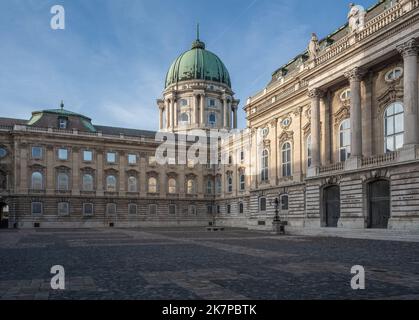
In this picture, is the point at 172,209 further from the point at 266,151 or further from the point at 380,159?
the point at 380,159

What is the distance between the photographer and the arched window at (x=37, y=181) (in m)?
60.8

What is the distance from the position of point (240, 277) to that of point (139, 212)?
57.3 meters

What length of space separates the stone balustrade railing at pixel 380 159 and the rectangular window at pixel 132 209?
4196 centimetres

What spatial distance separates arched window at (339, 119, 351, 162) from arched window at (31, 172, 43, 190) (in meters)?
42.2

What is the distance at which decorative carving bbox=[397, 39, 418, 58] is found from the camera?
2866 cm

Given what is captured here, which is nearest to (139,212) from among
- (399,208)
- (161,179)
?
(161,179)

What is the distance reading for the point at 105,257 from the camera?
16.6 metres

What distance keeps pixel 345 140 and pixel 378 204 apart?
716 cm

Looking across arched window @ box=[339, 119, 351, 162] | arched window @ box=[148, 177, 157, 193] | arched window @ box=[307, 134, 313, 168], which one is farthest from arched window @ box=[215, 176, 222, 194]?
arched window @ box=[339, 119, 351, 162]

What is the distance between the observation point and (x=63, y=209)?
61.8m

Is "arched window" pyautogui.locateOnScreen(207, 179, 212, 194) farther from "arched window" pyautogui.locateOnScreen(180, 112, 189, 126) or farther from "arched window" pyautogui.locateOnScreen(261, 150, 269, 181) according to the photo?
"arched window" pyautogui.locateOnScreen(261, 150, 269, 181)

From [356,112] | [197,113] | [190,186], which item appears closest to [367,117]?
[356,112]

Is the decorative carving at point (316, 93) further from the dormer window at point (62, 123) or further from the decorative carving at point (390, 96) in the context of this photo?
the dormer window at point (62, 123)
